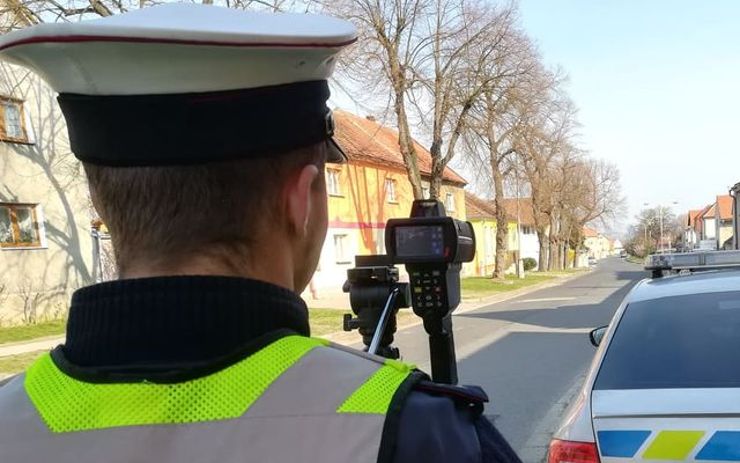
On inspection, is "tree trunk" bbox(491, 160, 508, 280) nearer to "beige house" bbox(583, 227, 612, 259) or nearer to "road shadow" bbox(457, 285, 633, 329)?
"road shadow" bbox(457, 285, 633, 329)

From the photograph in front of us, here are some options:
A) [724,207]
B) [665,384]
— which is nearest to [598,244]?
[724,207]

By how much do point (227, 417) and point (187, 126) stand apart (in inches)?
16.1

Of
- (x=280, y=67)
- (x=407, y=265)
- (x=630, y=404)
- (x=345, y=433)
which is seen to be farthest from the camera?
(x=630, y=404)

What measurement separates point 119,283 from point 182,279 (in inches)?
3.9

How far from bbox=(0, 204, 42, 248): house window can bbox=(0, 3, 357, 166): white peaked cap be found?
1644cm

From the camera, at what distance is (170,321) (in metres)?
0.84

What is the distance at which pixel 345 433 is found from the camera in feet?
2.57

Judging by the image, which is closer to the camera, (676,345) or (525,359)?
(676,345)

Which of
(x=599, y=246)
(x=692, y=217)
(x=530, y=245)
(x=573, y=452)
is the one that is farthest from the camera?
(x=599, y=246)

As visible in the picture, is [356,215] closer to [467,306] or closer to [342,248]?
[342,248]

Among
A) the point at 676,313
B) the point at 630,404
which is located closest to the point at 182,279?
the point at 630,404

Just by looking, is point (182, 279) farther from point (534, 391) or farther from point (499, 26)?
point (499, 26)

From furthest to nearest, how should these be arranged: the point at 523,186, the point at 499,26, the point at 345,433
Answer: the point at 523,186 < the point at 499,26 < the point at 345,433

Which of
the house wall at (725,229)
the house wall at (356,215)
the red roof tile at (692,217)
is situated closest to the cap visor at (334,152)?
the house wall at (356,215)
